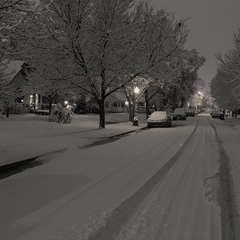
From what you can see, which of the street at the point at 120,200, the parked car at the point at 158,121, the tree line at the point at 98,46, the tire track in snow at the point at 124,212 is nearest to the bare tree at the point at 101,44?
the tree line at the point at 98,46

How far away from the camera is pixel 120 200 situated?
6555 millimetres

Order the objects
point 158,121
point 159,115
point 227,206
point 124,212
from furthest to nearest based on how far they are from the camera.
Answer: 1. point 159,115
2. point 158,121
3. point 227,206
4. point 124,212

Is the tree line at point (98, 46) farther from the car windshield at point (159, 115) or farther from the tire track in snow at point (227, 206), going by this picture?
the tire track in snow at point (227, 206)

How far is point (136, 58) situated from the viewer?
81.4 ft

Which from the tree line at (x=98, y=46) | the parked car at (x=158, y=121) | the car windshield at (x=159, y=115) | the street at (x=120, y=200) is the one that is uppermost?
the tree line at (x=98, y=46)

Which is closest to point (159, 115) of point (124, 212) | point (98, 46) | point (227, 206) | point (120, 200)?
point (98, 46)

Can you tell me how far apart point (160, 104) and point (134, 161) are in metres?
53.8

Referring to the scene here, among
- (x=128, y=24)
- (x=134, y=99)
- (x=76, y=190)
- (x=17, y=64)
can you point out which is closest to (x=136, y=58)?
(x=128, y=24)

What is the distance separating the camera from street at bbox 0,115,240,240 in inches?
194

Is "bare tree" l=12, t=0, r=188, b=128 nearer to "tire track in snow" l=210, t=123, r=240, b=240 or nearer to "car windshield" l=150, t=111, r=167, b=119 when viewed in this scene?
"car windshield" l=150, t=111, r=167, b=119

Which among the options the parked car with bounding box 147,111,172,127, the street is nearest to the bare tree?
the parked car with bounding box 147,111,172,127

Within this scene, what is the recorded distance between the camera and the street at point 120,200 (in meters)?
4.92

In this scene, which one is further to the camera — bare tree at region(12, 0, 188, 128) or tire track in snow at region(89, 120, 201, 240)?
bare tree at region(12, 0, 188, 128)

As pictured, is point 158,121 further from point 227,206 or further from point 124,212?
point 124,212
